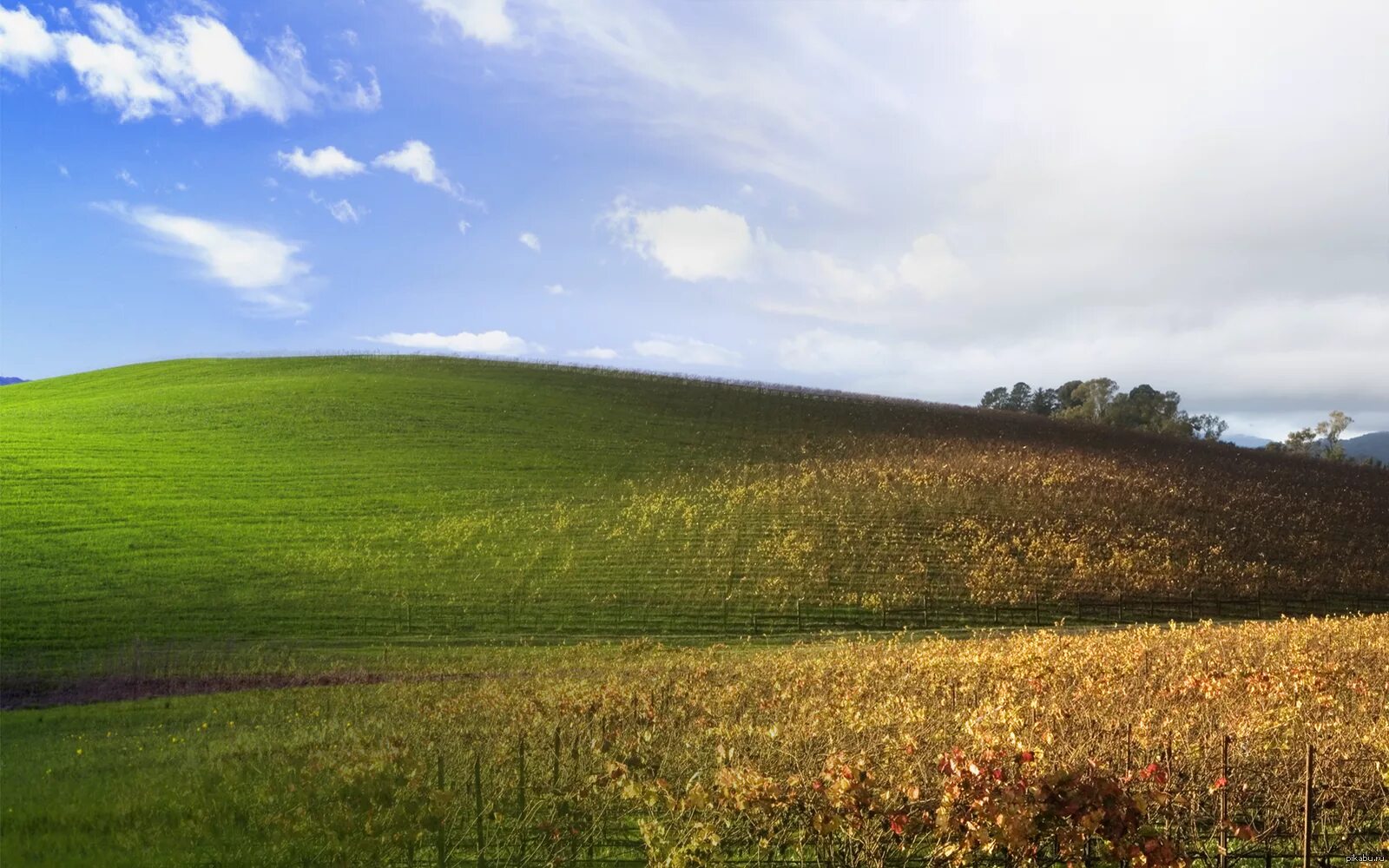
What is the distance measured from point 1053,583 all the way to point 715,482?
719 inches

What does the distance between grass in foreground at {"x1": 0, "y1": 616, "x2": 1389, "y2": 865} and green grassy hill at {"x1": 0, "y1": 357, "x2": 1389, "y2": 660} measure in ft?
52.4

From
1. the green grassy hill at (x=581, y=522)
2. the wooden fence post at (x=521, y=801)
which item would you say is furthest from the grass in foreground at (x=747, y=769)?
the green grassy hill at (x=581, y=522)

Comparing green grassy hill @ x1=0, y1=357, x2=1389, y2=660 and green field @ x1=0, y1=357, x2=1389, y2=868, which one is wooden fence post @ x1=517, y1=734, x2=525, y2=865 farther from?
green grassy hill @ x1=0, y1=357, x2=1389, y2=660

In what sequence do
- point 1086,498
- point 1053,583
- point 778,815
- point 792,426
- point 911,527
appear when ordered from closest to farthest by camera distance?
point 778,815
point 1053,583
point 911,527
point 1086,498
point 792,426

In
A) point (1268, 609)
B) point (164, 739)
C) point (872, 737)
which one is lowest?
point (1268, 609)

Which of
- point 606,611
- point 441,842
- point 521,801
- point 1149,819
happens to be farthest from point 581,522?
point 1149,819

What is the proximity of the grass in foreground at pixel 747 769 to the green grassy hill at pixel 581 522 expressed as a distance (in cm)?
1597

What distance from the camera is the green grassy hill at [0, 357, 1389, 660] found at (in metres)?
29.6

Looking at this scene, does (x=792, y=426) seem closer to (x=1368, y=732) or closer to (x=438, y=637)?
(x=438, y=637)

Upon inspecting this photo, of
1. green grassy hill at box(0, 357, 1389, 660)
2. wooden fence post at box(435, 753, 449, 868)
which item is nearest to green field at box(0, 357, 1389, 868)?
wooden fence post at box(435, 753, 449, 868)

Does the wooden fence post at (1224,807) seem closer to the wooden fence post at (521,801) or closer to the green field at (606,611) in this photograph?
the green field at (606,611)

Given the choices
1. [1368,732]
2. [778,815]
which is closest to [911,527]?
[1368,732]

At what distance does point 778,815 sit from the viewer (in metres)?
6.59

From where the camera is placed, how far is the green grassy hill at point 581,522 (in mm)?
29641
